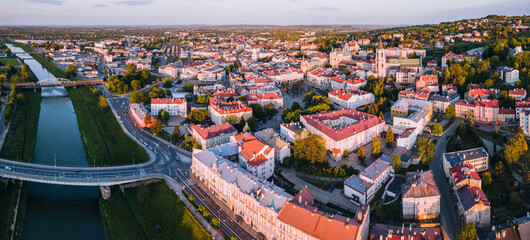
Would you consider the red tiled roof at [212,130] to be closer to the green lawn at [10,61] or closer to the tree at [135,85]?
the tree at [135,85]

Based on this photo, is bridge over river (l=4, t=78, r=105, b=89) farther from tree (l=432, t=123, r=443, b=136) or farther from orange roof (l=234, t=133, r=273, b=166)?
tree (l=432, t=123, r=443, b=136)

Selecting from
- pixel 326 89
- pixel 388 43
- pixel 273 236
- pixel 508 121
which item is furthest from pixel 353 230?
pixel 388 43

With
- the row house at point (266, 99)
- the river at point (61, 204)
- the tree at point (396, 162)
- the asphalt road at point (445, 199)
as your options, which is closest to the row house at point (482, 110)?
the asphalt road at point (445, 199)

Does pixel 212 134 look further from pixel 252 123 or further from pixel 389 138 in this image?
pixel 389 138

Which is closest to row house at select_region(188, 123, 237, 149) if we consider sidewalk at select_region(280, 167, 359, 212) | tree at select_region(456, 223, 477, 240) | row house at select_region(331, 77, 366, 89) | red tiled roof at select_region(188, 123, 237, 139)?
red tiled roof at select_region(188, 123, 237, 139)

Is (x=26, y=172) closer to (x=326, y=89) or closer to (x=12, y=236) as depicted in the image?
(x=12, y=236)
